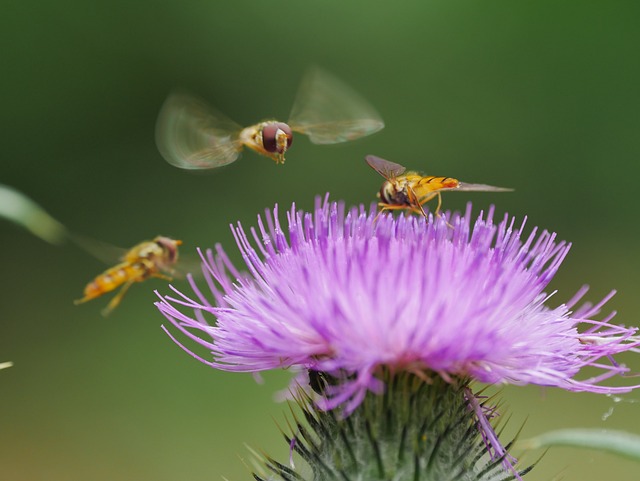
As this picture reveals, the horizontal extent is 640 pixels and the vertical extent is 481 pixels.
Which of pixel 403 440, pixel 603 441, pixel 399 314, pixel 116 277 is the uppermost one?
pixel 116 277

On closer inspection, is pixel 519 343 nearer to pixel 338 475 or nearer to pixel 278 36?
pixel 338 475

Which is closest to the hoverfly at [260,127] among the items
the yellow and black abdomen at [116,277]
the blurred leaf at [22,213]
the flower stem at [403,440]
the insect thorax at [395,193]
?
the insect thorax at [395,193]

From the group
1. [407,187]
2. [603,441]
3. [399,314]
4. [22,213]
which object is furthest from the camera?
[407,187]

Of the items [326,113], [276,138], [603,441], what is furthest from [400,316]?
[326,113]

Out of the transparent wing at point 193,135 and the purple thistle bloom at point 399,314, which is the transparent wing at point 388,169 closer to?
the purple thistle bloom at point 399,314

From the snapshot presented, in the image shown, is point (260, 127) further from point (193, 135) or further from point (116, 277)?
point (116, 277)

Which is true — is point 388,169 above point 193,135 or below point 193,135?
below

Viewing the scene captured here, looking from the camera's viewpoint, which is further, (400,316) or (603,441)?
(400,316)
